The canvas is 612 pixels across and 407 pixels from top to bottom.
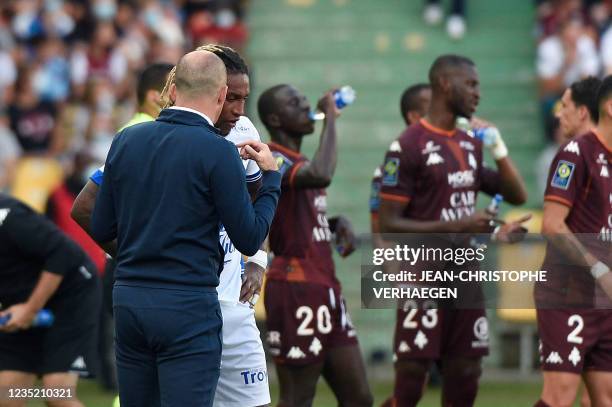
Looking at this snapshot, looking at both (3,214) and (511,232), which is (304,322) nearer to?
(511,232)

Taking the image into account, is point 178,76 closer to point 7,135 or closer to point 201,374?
point 201,374

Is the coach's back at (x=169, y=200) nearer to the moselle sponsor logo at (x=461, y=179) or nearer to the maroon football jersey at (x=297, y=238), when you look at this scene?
the maroon football jersey at (x=297, y=238)

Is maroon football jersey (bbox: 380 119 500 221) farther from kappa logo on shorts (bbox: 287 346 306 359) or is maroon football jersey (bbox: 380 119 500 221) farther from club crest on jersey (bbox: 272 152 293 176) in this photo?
kappa logo on shorts (bbox: 287 346 306 359)

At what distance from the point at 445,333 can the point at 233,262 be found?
254cm

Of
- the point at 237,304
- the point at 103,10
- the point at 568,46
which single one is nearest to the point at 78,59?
the point at 103,10

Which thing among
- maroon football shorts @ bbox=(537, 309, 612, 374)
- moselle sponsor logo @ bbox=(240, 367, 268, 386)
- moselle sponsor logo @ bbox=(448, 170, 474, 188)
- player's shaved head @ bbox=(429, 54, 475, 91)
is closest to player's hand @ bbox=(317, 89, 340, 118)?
player's shaved head @ bbox=(429, 54, 475, 91)

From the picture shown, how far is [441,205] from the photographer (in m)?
8.83

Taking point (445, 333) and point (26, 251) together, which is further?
point (445, 333)

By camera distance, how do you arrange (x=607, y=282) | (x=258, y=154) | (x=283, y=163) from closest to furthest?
(x=258, y=154), (x=607, y=282), (x=283, y=163)

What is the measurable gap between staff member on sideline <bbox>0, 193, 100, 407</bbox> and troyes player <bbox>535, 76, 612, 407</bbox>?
2.93m

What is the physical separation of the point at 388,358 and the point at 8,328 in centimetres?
586

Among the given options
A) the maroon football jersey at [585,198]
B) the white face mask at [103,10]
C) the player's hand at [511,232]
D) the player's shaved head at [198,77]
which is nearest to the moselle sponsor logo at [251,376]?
the player's shaved head at [198,77]

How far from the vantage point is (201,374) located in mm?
5684

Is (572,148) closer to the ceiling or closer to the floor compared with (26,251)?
closer to the ceiling
